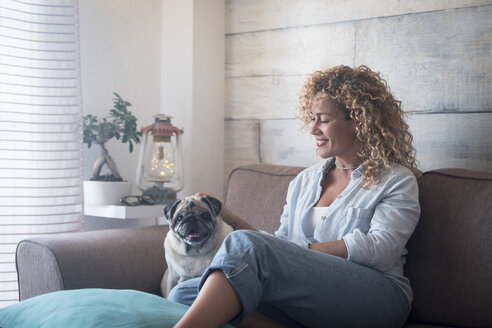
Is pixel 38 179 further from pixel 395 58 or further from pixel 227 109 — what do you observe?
pixel 395 58

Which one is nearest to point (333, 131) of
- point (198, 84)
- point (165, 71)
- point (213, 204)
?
point (213, 204)

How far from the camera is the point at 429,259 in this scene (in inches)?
73.0

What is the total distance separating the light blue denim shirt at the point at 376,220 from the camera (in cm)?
174

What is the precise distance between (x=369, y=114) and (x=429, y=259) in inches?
19.6

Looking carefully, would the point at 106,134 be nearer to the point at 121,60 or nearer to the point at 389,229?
the point at 121,60

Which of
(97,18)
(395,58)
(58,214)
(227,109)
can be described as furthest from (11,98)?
(395,58)

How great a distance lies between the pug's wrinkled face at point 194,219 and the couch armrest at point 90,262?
208mm

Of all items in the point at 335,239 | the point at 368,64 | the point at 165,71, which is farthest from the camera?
the point at 165,71

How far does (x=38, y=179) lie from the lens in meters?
2.33

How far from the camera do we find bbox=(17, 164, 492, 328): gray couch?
1767mm

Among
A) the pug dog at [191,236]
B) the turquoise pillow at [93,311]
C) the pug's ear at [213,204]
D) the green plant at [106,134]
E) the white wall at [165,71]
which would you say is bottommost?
the turquoise pillow at [93,311]

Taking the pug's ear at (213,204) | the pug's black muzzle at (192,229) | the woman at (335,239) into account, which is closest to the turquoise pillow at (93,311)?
the woman at (335,239)

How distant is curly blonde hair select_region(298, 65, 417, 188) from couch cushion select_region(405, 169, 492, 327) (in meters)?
0.18

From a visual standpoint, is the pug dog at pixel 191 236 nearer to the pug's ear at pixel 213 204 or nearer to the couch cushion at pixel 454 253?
the pug's ear at pixel 213 204
